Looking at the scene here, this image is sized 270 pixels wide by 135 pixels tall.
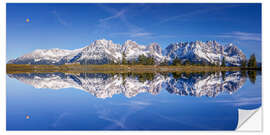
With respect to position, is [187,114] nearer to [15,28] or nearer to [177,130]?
[177,130]

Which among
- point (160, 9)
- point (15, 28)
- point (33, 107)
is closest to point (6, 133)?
point (33, 107)

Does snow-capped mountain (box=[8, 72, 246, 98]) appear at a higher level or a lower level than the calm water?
higher

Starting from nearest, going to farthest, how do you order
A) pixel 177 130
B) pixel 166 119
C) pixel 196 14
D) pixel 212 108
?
pixel 177 130, pixel 166 119, pixel 212 108, pixel 196 14

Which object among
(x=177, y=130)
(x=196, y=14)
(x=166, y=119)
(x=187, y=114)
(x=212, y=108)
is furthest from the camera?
(x=196, y=14)

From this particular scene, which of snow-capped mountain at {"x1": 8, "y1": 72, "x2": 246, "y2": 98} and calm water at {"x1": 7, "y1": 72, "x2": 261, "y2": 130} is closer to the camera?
calm water at {"x1": 7, "y1": 72, "x2": 261, "y2": 130}

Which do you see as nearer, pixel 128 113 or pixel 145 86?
pixel 128 113

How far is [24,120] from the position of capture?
457 centimetres

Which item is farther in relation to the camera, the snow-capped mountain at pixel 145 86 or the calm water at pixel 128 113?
the snow-capped mountain at pixel 145 86

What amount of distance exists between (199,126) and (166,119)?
2.19 feet

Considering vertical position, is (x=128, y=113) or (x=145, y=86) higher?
(x=145, y=86)

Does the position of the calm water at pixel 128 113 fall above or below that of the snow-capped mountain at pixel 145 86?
below

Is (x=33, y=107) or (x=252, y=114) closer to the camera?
(x=252, y=114)
